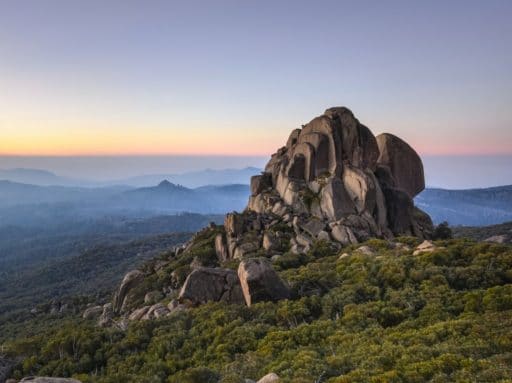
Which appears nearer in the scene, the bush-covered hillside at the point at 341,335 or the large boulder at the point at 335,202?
the bush-covered hillside at the point at 341,335

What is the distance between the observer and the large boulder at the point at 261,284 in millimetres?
24355

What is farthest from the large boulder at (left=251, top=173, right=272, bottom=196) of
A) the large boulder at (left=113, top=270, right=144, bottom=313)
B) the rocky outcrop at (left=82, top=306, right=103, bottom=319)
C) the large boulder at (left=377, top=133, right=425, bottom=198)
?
the rocky outcrop at (left=82, top=306, right=103, bottom=319)

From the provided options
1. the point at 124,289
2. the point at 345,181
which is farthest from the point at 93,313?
the point at 345,181

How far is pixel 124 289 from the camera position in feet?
147

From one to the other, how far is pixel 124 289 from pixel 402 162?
43.1m

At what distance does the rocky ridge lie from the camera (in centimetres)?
4025

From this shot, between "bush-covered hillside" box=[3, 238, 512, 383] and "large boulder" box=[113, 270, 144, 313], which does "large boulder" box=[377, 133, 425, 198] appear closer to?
"bush-covered hillside" box=[3, 238, 512, 383]

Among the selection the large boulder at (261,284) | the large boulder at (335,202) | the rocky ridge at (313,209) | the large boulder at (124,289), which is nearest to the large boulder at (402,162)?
the rocky ridge at (313,209)

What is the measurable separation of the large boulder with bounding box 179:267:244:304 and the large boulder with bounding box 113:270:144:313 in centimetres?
1870

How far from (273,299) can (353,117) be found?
3420 centimetres

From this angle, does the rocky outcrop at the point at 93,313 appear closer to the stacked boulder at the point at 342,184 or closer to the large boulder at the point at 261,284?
the stacked boulder at the point at 342,184

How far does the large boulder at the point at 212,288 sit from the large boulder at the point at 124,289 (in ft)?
61.4

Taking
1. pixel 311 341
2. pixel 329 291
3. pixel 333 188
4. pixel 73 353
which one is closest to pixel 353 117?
pixel 333 188

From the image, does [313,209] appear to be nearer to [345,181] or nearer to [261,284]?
[345,181]
